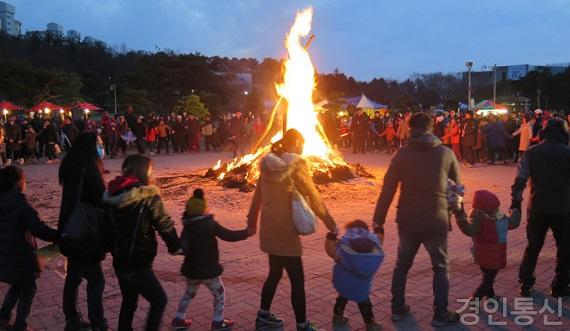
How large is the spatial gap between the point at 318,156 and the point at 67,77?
108 feet

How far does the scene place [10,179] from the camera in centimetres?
405

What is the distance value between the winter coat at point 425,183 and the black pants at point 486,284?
864mm

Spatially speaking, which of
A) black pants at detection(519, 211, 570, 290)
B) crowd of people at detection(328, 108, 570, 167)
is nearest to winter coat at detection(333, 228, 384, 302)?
black pants at detection(519, 211, 570, 290)

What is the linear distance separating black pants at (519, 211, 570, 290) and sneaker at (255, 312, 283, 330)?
2552 mm

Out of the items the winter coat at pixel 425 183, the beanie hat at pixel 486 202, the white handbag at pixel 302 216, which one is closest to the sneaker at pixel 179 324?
the white handbag at pixel 302 216

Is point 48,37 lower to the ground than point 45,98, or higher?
higher

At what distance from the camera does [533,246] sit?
15.7 ft

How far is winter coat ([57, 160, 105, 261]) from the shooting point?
13.2 feet

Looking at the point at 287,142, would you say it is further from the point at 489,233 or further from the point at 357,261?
the point at 489,233

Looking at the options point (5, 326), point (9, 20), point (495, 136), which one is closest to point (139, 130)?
point (495, 136)

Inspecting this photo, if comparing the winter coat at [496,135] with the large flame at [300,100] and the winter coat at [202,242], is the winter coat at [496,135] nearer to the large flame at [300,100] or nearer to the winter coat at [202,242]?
the large flame at [300,100]

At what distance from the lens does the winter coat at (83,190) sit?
13.2 ft

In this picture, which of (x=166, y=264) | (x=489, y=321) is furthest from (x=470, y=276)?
(x=166, y=264)

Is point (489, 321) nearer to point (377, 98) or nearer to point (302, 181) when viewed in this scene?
point (302, 181)
